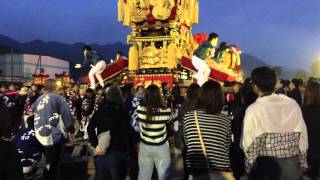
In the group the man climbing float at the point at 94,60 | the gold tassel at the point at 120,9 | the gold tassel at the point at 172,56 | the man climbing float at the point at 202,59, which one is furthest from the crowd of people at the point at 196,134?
the gold tassel at the point at 120,9

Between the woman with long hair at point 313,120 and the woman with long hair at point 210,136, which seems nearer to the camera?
the woman with long hair at point 210,136

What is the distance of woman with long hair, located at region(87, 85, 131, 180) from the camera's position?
5.89 meters

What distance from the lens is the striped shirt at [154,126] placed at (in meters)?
6.00

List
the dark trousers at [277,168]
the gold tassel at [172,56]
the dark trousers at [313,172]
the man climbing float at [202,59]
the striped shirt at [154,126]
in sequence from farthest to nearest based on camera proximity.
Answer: the gold tassel at [172,56], the man climbing float at [202,59], the striped shirt at [154,126], the dark trousers at [313,172], the dark trousers at [277,168]

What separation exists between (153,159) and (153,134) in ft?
1.26

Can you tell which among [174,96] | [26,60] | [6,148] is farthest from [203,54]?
[26,60]

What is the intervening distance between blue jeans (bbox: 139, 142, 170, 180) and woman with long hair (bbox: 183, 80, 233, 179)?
130cm

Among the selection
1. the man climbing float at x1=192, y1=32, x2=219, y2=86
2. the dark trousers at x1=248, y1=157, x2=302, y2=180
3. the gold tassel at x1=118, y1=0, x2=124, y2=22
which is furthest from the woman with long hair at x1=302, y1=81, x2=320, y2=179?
the gold tassel at x1=118, y1=0, x2=124, y2=22

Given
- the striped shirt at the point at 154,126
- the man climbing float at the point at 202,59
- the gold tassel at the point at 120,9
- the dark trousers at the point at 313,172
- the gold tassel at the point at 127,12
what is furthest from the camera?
the gold tassel at the point at 120,9

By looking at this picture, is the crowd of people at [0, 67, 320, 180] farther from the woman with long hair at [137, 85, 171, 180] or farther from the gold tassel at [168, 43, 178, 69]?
the gold tassel at [168, 43, 178, 69]

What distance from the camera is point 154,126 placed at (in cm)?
601

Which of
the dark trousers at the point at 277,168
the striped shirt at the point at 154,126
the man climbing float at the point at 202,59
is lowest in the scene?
the dark trousers at the point at 277,168

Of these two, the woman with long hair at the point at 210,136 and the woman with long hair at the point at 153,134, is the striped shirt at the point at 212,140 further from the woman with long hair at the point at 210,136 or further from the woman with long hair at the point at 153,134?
the woman with long hair at the point at 153,134

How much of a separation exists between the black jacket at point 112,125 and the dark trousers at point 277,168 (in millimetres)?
2398
